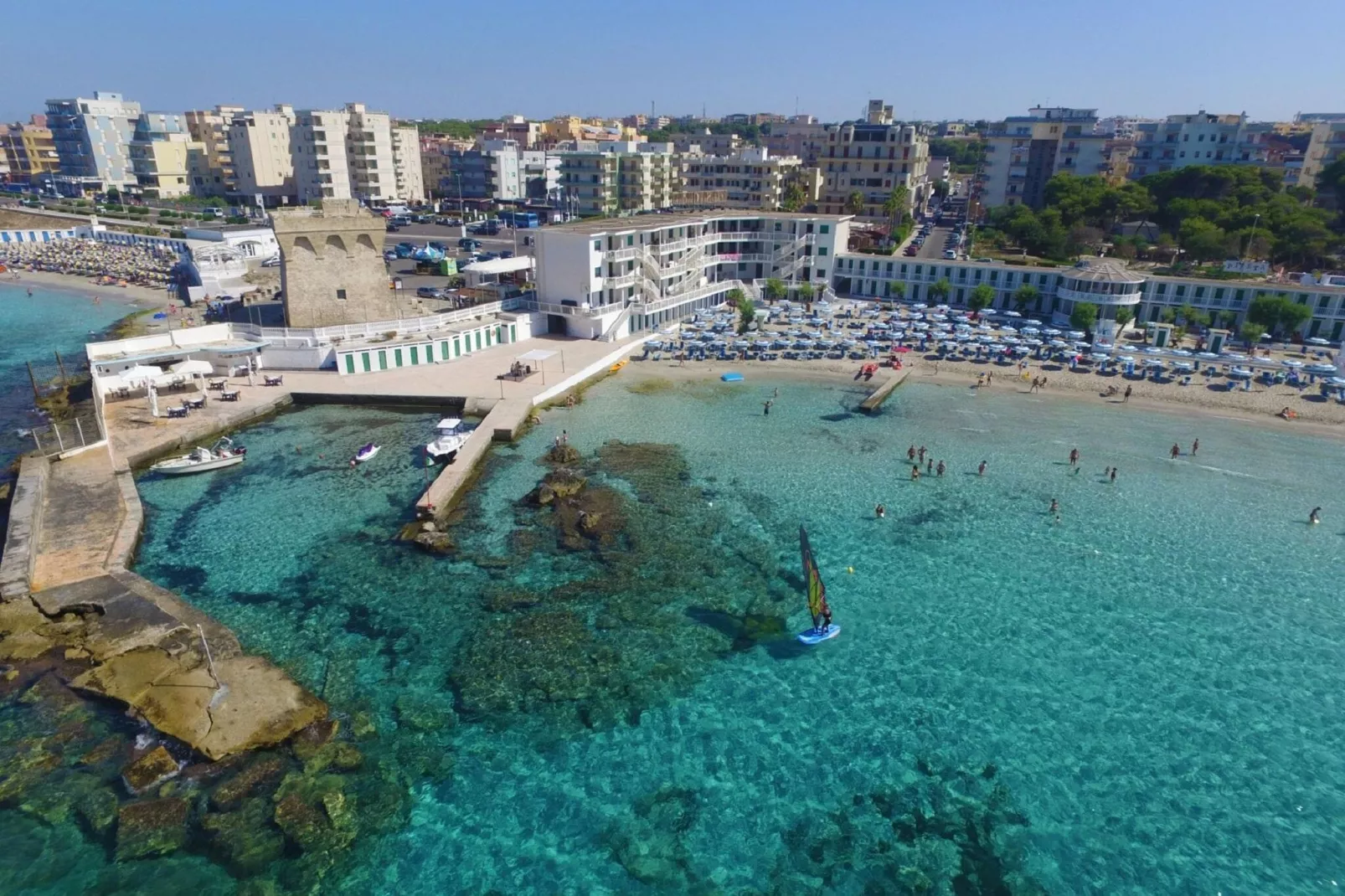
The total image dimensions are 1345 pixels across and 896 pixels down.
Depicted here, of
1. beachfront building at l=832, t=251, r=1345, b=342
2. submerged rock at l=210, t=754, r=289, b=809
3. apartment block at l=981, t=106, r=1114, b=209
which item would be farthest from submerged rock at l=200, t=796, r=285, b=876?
apartment block at l=981, t=106, r=1114, b=209

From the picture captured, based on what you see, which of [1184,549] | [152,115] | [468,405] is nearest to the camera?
[1184,549]

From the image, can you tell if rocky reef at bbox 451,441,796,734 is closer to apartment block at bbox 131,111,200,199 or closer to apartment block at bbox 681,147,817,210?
apartment block at bbox 681,147,817,210

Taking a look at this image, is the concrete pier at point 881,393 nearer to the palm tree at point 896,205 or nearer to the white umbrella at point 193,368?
the white umbrella at point 193,368

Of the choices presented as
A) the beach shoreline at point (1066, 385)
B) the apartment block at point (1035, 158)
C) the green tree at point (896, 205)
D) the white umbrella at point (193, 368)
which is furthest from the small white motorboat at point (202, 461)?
the apartment block at point (1035, 158)

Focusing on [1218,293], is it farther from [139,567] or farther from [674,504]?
[139,567]

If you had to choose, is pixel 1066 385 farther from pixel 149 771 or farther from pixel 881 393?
pixel 149 771

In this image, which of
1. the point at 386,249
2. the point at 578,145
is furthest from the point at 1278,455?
the point at 578,145
